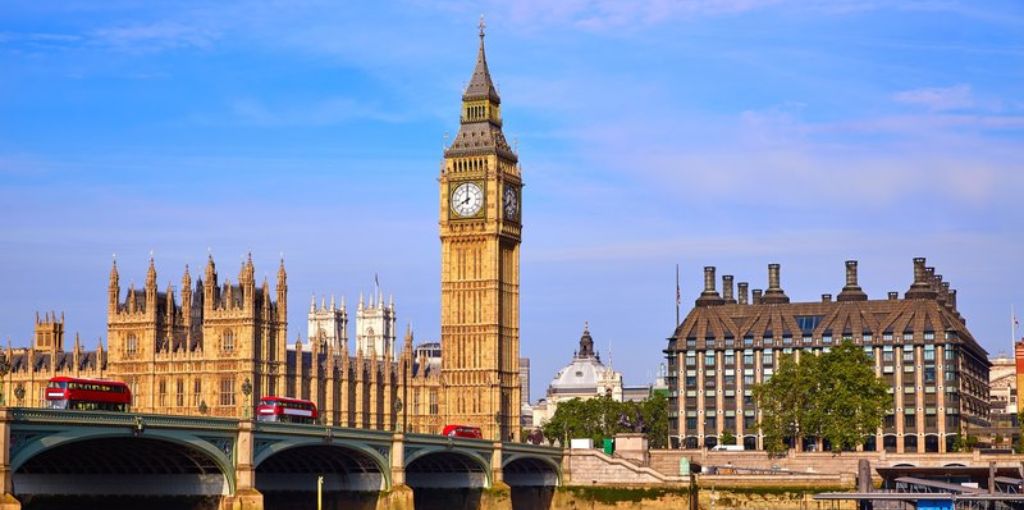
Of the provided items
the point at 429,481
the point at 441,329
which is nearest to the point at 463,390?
the point at 441,329

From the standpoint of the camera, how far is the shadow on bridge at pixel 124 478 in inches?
3716

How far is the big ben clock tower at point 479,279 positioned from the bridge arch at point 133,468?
250 ft

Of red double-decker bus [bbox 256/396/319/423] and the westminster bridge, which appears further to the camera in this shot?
red double-decker bus [bbox 256/396/319/423]

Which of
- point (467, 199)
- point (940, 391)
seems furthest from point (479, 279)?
point (940, 391)

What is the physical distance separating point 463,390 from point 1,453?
100675 millimetres

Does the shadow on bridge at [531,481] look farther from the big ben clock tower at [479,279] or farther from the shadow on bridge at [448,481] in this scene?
the big ben clock tower at [479,279]

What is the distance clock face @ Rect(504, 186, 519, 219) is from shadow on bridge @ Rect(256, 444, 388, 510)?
6565cm

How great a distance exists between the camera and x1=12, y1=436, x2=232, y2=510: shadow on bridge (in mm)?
94375

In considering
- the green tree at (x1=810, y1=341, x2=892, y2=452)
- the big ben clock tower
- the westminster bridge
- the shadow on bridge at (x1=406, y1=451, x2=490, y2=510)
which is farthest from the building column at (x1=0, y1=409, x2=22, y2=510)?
the green tree at (x1=810, y1=341, x2=892, y2=452)

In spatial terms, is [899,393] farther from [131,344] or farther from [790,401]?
[131,344]

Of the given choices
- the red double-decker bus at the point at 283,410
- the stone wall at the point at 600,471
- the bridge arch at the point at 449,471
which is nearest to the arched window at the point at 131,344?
the bridge arch at the point at 449,471

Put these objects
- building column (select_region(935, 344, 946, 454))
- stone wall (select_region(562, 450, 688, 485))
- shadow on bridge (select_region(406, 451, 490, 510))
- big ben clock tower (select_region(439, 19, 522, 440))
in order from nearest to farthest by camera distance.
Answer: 1. shadow on bridge (select_region(406, 451, 490, 510))
2. stone wall (select_region(562, 450, 688, 485))
3. big ben clock tower (select_region(439, 19, 522, 440))
4. building column (select_region(935, 344, 946, 454))

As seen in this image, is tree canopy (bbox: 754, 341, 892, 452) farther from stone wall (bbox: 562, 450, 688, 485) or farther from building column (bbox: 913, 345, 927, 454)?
building column (bbox: 913, 345, 927, 454)

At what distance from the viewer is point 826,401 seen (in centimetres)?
16675
